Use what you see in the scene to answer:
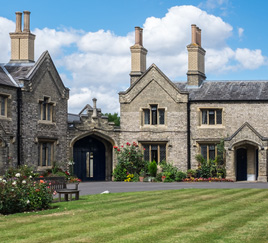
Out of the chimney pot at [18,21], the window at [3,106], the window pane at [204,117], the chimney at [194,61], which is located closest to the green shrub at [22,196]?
the window at [3,106]

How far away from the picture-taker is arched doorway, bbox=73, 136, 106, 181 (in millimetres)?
39094

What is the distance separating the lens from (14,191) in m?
17.8

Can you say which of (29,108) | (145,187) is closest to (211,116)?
(145,187)

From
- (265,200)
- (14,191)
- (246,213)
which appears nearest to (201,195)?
(265,200)

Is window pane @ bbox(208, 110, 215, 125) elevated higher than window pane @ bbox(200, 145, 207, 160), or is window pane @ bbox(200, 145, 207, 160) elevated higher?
window pane @ bbox(208, 110, 215, 125)

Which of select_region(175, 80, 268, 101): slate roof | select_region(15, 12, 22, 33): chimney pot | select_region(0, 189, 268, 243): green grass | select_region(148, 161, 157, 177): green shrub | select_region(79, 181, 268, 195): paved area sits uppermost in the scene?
select_region(15, 12, 22, 33): chimney pot

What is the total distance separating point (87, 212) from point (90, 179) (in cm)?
2264

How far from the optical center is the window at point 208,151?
3847 cm

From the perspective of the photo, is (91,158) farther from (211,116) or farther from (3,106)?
(3,106)

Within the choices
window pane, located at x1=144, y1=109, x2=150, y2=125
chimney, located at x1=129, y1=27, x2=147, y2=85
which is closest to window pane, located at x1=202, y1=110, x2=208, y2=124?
window pane, located at x1=144, y1=109, x2=150, y2=125

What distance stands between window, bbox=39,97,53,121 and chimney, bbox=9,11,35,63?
309 cm

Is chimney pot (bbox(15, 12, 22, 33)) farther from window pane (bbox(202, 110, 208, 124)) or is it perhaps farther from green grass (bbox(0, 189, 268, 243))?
green grass (bbox(0, 189, 268, 243))

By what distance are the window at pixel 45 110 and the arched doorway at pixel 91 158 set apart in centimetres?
378

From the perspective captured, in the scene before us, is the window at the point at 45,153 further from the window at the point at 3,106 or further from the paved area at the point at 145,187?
the paved area at the point at 145,187
